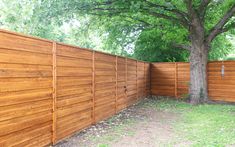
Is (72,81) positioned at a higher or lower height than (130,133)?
higher

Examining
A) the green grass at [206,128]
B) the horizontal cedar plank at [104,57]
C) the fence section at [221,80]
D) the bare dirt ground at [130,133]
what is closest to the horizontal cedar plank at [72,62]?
the horizontal cedar plank at [104,57]

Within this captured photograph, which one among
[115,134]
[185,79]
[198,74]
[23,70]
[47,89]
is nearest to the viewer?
[23,70]

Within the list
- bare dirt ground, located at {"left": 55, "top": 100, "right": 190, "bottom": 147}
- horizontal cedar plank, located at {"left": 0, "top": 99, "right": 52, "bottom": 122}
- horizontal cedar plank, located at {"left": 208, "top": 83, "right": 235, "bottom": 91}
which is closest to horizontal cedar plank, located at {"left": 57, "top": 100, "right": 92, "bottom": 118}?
horizontal cedar plank, located at {"left": 0, "top": 99, "right": 52, "bottom": 122}

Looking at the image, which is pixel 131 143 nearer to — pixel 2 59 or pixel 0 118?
pixel 0 118

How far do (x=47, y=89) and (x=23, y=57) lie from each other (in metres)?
0.75

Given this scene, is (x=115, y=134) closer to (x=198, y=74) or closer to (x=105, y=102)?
(x=105, y=102)

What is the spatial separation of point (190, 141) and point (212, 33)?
5.88 m

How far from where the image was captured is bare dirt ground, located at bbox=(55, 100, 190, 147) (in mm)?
4262

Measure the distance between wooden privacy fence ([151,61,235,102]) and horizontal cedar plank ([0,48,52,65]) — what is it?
7.64 m

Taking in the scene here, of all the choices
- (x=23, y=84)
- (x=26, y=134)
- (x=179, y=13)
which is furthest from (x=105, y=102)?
(x=179, y=13)

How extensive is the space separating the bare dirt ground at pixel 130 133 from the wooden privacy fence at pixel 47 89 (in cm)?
24

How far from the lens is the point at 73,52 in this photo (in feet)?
15.4

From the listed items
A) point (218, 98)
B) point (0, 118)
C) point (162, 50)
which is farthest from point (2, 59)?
point (162, 50)

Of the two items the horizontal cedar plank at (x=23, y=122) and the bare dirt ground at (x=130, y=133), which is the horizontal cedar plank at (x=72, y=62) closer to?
the horizontal cedar plank at (x=23, y=122)
